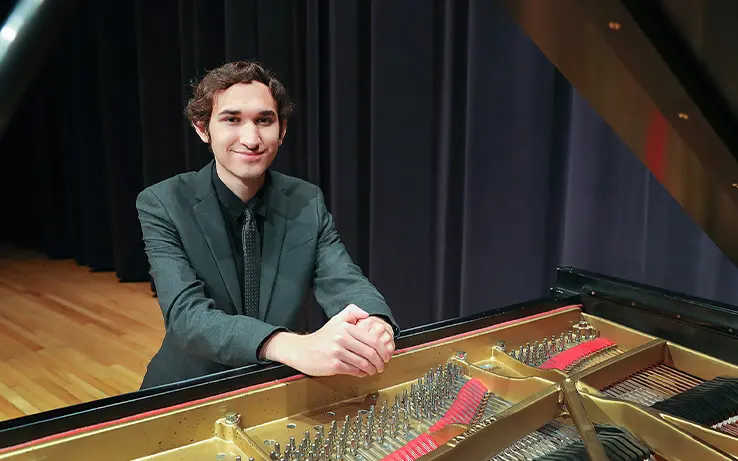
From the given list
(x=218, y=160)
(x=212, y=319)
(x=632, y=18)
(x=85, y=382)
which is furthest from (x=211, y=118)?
(x=85, y=382)

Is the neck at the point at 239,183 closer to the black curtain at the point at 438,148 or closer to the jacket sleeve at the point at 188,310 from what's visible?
the jacket sleeve at the point at 188,310

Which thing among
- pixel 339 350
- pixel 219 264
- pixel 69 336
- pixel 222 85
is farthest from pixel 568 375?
pixel 69 336

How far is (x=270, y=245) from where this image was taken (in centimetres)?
177

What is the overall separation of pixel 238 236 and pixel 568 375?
0.92 metres

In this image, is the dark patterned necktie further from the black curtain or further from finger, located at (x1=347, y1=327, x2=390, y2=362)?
the black curtain

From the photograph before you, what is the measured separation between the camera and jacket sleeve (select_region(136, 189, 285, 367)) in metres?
1.33

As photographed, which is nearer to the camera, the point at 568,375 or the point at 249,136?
the point at 568,375

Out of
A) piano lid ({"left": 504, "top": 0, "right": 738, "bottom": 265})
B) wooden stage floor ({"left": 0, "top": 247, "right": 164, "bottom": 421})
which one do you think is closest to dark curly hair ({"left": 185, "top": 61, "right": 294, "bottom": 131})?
piano lid ({"left": 504, "top": 0, "right": 738, "bottom": 265})

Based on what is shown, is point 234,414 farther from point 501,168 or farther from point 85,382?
point 85,382

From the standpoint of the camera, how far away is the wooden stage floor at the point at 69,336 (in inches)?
127

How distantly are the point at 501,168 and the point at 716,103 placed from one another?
222cm

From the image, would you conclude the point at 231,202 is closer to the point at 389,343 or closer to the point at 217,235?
the point at 217,235

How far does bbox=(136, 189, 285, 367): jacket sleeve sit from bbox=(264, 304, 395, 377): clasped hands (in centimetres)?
7

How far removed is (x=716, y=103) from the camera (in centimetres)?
73
